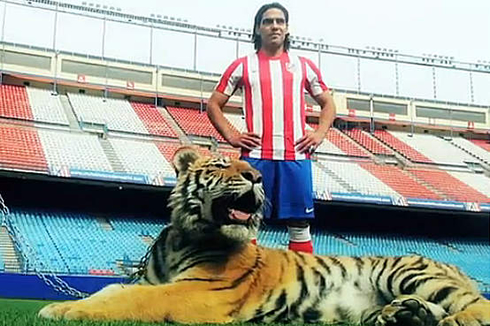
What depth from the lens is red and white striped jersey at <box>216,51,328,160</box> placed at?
2.80 meters

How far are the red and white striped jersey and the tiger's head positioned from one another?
67 cm

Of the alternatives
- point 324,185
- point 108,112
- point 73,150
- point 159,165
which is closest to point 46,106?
point 108,112

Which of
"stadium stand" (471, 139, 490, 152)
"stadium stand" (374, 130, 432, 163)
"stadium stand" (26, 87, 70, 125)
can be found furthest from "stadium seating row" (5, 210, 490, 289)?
"stadium stand" (471, 139, 490, 152)

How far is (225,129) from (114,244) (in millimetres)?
9163

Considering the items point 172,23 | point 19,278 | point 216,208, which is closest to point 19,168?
point 19,278

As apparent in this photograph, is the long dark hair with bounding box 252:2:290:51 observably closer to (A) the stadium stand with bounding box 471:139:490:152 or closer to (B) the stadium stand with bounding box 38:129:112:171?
(B) the stadium stand with bounding box 38:129:112:171

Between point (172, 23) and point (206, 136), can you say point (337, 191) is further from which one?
point (172, 23)

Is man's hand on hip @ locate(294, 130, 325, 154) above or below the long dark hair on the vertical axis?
below

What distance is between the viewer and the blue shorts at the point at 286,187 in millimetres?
2686

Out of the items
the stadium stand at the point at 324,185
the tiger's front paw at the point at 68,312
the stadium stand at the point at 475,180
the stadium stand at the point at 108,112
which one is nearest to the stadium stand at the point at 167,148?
the stadium stand at the point at 108,112

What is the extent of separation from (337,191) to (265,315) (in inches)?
450

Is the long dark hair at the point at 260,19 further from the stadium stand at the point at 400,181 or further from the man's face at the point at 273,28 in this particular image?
the stadium stand at the point at 400,181

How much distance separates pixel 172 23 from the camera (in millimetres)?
18047

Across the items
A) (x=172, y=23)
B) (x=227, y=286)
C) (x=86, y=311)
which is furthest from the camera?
Answer: (x=172, y=23)
